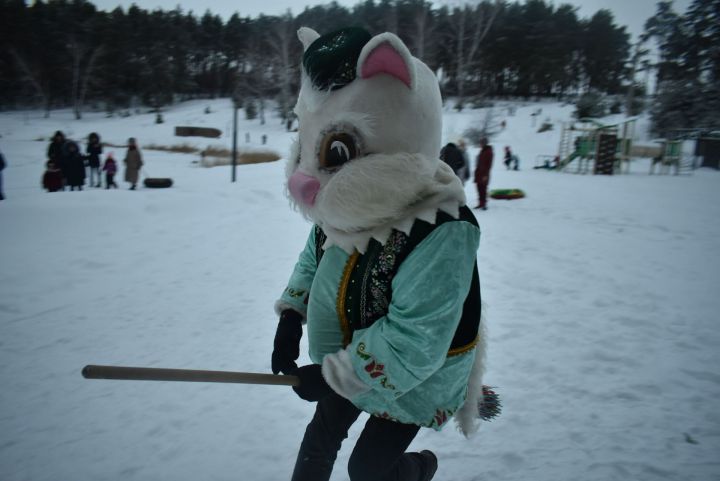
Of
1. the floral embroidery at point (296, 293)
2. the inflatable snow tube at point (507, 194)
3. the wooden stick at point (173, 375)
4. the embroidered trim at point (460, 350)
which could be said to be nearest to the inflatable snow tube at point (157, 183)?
Result: the inflatable snow tube at point (507, 194)

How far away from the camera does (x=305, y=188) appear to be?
3.84 feet

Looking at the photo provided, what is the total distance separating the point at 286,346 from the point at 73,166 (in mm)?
10079

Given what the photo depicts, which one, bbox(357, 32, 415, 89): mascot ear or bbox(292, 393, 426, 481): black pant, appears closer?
bbox(357, 32, 415, 89): mascot ear

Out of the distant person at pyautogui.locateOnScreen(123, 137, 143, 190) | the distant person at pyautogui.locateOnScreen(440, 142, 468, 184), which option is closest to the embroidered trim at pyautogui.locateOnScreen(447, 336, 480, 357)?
the distant person at pyautogui.locateOnScreen(440, 142, 468, 184)

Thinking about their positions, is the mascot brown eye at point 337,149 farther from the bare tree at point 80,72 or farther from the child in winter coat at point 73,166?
the bare tree at point 80,72

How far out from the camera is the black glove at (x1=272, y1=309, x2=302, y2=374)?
136cm

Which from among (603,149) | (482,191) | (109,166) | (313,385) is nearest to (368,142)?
(313,385)

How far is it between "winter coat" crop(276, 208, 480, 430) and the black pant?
0.22ft

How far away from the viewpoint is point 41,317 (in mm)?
3432

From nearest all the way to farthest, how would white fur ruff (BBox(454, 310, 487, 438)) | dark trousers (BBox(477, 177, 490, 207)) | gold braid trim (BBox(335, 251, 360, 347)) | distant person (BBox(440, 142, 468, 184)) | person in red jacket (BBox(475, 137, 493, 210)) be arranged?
gold braid trim (BBox(335, 251, 360, 347)) → white fur ruff (BBox(454, 310, 487, 438)) → distant person (BBox(440, 142, 468, 184)) → person in red jacket (BBox(475, 137, 493, 210)) → dark trousers (BBox(477, 177, 490, 207))

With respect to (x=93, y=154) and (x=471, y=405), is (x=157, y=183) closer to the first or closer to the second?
(x=93, y=154)

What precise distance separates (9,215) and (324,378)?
656cm

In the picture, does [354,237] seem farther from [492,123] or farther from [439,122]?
[492,123]

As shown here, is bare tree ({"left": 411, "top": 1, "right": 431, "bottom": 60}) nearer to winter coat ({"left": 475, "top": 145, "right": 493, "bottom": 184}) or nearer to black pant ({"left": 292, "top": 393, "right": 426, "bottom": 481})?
winter coat ({"left": 475, "top": 145, "right": 493, "bottom": 184})
